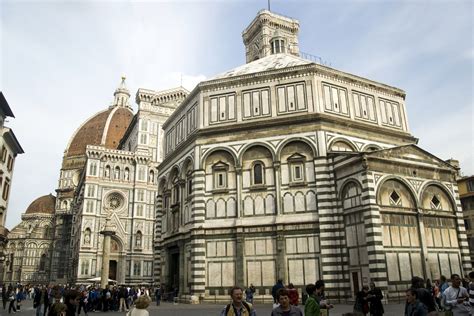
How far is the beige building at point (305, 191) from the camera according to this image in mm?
21594

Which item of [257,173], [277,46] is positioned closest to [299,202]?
[257,173]

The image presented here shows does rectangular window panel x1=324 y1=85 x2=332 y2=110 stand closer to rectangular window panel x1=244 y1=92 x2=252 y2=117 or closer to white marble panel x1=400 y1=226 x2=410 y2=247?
rectangular window panel x1=244 y1=92 x2=252 y2=117

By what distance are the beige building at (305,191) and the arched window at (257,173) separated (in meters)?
0.06

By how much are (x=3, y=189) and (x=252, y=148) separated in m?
24.9

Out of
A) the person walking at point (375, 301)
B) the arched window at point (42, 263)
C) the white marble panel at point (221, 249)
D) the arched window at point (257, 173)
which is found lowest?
the person walking at point (375, 301)

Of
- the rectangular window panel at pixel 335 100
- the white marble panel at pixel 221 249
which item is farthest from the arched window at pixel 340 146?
the white marble panel at pixel 221 249

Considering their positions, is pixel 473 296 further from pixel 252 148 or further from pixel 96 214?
pixel 96 214

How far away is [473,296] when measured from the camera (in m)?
9.07

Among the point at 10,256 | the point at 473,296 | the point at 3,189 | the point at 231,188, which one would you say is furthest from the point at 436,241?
the point at 10,256

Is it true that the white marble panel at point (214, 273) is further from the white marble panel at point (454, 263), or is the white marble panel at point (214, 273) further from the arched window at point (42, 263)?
the arched window at point (42, 263)

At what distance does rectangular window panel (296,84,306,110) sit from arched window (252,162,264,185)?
4.47 meters

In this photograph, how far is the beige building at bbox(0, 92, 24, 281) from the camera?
34406 millimetres

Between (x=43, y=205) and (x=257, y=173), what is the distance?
2995 inches

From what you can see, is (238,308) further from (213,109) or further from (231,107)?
(213,109)
